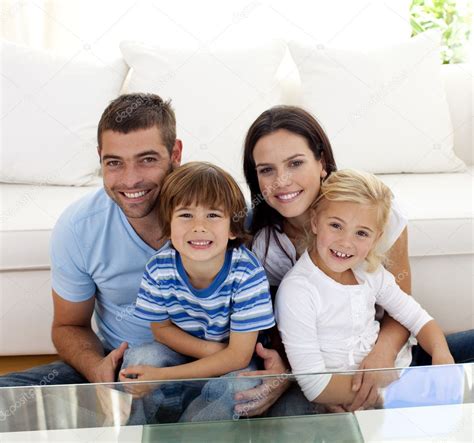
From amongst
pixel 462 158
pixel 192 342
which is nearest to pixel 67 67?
pixel 192 342

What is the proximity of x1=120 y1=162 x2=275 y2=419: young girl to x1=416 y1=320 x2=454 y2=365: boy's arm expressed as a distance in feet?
1.15

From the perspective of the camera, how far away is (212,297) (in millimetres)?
1400

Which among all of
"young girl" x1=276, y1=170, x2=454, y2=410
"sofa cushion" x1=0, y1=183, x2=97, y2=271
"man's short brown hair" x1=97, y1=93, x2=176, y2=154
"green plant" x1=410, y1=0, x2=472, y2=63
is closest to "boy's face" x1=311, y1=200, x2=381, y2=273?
"young girl" x1=276, y1=170, x2=454, y2=410

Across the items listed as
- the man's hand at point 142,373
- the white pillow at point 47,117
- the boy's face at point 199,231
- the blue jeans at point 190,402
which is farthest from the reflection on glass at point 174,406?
the white pillow at point 47,117

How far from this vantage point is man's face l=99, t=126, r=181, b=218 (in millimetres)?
1438

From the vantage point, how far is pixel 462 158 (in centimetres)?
254

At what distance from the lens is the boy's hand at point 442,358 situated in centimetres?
145

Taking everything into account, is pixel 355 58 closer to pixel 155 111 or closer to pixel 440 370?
pixel 155 111

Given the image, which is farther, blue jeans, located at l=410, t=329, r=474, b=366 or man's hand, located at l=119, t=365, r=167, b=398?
blue jeans, located at l=410, t=329, r=474, b=366

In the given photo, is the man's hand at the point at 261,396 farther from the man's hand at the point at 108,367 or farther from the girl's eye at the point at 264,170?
the girl's eye at the point at 264,170

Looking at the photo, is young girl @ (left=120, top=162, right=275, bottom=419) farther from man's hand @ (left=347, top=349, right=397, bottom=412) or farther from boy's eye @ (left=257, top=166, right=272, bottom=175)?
man's hand @ (left=347, top=349, right=397, bottom=412)

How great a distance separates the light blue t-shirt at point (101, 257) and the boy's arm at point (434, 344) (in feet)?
1.95

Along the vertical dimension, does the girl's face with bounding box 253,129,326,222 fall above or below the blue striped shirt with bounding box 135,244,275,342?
above

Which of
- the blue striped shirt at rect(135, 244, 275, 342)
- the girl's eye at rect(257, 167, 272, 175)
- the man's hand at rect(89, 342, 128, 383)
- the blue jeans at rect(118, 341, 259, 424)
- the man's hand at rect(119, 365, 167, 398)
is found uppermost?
the girl's eye at rect(257, 167, 272, 175)
